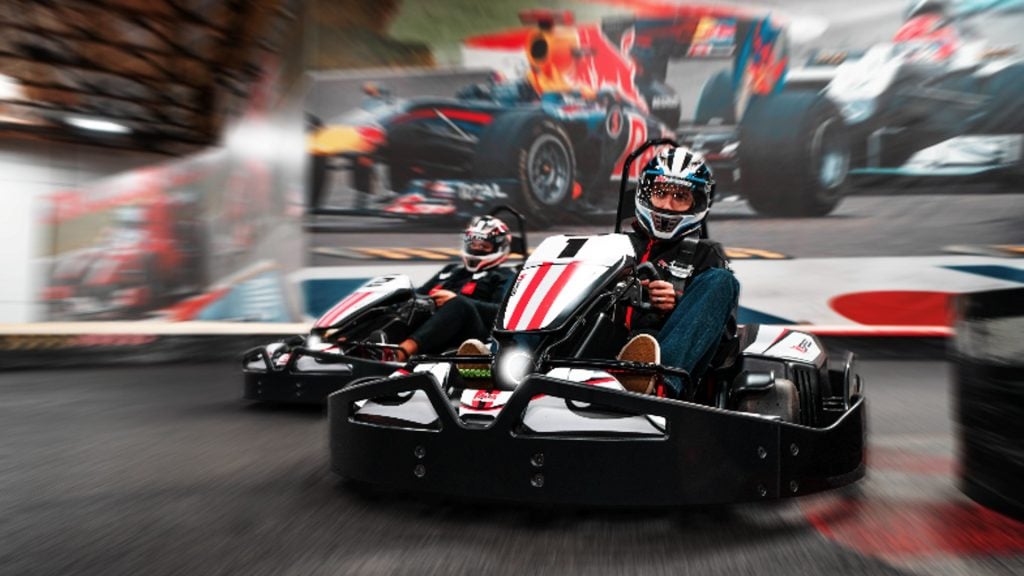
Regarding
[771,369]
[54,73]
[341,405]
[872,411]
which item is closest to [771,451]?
[771,369]

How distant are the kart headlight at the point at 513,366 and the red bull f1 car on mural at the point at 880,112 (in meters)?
6.53

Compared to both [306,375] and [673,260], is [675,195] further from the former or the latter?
[306,375]

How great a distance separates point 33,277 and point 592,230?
5768mm

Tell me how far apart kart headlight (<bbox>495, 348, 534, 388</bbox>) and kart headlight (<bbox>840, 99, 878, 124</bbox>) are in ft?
22.8

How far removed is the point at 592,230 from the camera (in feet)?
29.2

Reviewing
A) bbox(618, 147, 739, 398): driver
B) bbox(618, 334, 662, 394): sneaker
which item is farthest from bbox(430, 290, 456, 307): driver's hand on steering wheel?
bbox(618, 334, 662, 394): sneaker

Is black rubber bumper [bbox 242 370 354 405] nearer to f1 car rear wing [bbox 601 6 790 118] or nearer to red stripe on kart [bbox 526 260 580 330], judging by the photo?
red stripe on kart [bbox 526 260 580 330]

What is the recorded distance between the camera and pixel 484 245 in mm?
5305

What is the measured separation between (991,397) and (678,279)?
100 cm

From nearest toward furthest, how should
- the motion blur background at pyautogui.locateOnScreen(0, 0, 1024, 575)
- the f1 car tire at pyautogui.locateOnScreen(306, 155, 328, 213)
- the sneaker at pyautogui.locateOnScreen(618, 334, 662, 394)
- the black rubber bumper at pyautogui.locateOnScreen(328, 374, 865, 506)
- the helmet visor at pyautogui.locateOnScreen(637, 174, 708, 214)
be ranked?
1. the black rubber bumper at pyautogui.locateOnScreen(328, 374, 865, 506)
2. the sneaker at pyautogui.locateOnScreen(618, 334, 662, 394)
3. the helmet visor at pyautogui.locateOnScreen(637, 174, 708, 214)
4. the motion blur background at pyautogui.locateOnScreen(0, 0, 1024, 575)
5. the f1 car tire at pyautogui.locateOnScreen(306, 155, 328, 213)

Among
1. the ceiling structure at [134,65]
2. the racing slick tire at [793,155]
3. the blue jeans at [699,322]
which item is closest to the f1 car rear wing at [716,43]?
the racing slick tire at [793,155]

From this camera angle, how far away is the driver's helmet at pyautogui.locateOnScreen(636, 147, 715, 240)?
318 cm

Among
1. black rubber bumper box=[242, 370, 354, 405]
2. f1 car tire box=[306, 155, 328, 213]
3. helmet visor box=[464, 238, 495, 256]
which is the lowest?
black rubber bumper box=[242, 370, 354, 405]

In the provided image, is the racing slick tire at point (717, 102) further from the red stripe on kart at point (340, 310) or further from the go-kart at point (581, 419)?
the go-kart at point (581, 419)
